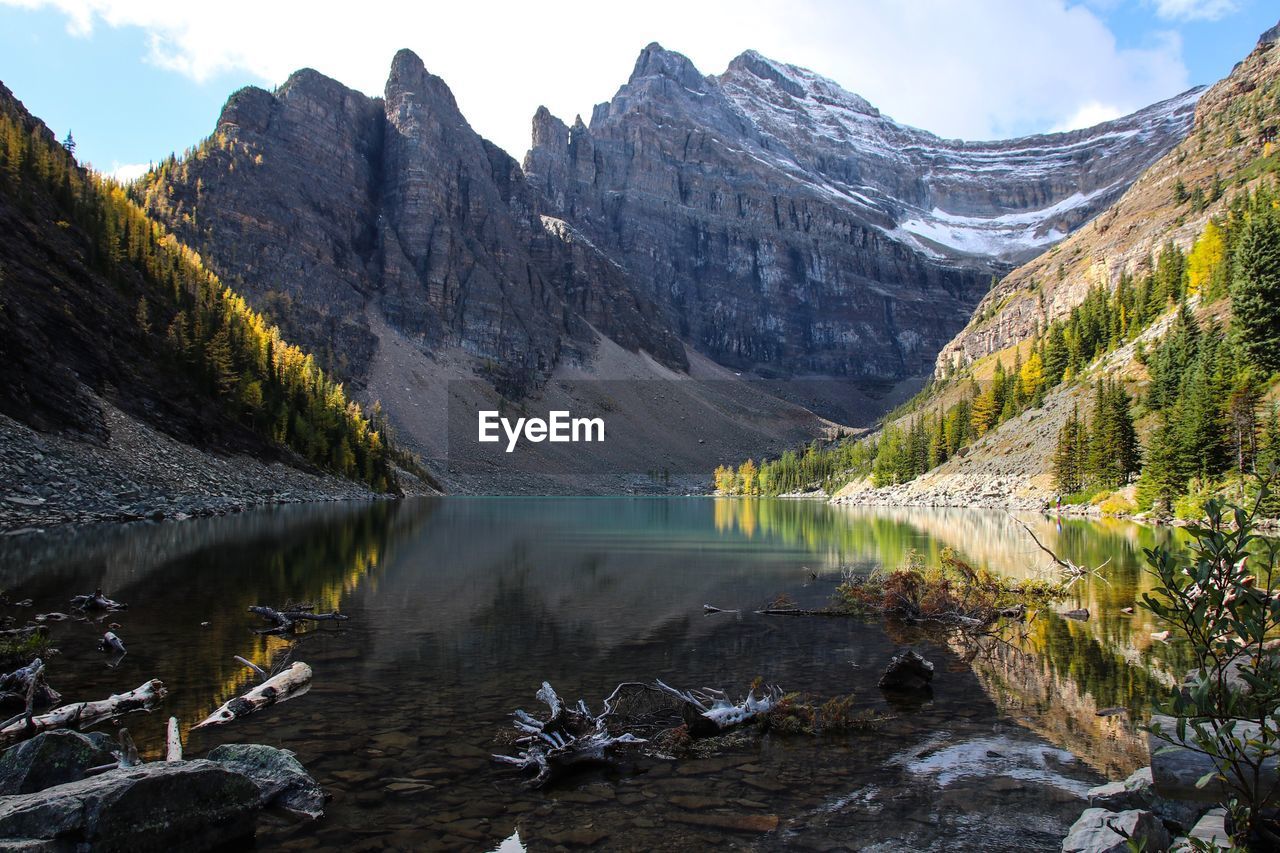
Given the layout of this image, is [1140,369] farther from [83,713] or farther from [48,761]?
[48,761]

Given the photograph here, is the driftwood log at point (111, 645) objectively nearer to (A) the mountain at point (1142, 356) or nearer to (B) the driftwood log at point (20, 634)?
(B) the driftwood log at point (20, 634)

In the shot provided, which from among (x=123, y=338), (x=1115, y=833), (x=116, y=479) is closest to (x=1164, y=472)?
(x=1115, y=833)

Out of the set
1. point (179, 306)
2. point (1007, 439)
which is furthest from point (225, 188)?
point (1007, 439)

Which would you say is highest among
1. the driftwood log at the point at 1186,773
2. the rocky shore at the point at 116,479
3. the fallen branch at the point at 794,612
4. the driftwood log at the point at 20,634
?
the rocky shore at the point at 116,479

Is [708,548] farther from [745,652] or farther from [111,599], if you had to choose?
[111,599]

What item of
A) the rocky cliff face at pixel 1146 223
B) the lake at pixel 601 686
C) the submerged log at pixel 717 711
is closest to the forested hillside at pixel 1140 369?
the rocky cliff face at pixel 1146 223

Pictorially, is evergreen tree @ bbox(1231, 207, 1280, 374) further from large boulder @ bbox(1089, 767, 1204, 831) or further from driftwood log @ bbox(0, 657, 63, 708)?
driftwood log @ bbox(0, 657, 63, 708)

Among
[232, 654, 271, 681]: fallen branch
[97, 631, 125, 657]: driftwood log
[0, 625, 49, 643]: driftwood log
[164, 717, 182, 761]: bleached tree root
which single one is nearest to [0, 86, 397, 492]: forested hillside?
[0, 625, 49, 643]: driftwood log
